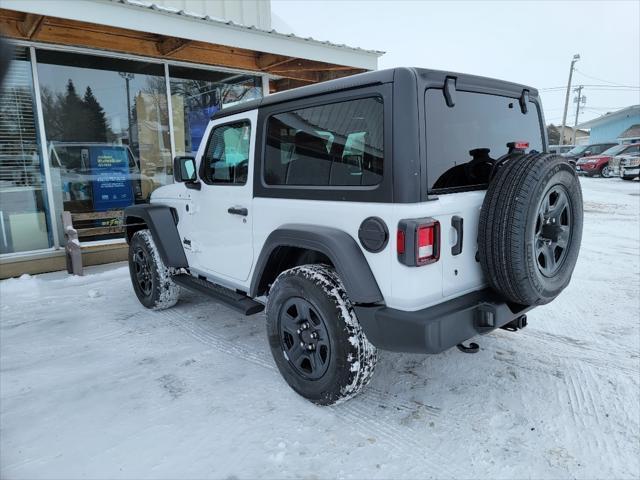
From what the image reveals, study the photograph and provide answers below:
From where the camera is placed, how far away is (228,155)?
3631 millimetres

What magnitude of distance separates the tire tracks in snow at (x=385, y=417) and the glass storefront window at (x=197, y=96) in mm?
4970

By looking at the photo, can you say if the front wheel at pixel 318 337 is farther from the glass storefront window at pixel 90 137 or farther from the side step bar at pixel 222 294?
the glass storefront window at pixel 90 137

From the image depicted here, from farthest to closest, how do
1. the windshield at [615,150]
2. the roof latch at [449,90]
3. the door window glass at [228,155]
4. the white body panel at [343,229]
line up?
the windshield at [615,150]
the door window glass at [228,155]
the roof latch at [449,90]
the white body panel at [343,229]

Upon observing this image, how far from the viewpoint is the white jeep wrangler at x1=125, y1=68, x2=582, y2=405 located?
7.55 ft

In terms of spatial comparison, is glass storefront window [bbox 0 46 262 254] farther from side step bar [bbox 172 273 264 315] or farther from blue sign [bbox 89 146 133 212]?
side step bar [bbox 172 273 264 315]

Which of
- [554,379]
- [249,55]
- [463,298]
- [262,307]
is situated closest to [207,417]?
[262,307]

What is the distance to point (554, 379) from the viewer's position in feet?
9.91

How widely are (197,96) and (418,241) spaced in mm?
6665

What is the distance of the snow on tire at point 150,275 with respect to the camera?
4.38 meters

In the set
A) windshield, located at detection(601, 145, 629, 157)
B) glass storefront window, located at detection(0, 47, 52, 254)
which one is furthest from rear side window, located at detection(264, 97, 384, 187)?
windshield, located at detection(601, 145, 629, 157)

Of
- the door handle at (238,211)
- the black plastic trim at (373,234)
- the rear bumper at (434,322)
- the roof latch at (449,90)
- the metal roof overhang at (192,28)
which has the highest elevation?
the metal roof overhang at (192,28)

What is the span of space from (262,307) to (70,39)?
525cm

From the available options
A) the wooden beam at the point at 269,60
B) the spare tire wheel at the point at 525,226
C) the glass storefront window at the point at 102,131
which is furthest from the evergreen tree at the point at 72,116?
the spare tire wheel at the point at 525,226

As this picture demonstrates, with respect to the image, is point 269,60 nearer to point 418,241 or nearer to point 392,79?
point 392,79
